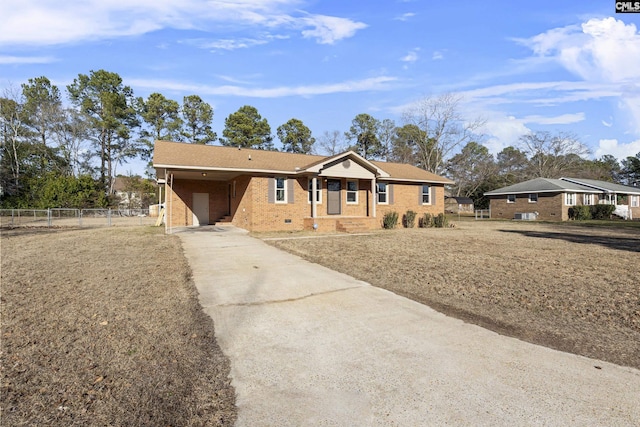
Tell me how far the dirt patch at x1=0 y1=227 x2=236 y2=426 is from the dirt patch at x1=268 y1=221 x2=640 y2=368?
3.29 metres

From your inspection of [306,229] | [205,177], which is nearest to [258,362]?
[306,229]

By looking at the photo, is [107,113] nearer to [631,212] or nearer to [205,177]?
[205,177]

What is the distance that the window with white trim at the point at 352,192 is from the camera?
19441mm

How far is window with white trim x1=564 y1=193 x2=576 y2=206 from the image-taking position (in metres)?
31.3

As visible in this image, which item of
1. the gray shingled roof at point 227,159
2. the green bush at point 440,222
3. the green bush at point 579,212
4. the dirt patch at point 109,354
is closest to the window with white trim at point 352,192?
the gray shingled roof at point 227,159

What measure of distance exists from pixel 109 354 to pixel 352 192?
55.6 feet

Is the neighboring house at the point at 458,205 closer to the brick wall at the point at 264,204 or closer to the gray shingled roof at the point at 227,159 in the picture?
the brick wall at the point at 264,204

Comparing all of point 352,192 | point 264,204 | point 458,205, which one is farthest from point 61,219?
point 458,205

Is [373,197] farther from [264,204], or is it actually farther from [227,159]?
[227,159]

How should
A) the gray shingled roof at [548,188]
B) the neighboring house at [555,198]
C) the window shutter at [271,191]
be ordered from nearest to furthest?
the window shutter at [271,191] → the gray shingled roof at [548,188] → the neighboring house at [555,198]

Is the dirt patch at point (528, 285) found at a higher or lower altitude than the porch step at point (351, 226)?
lower

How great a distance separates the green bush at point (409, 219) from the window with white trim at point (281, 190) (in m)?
8.01

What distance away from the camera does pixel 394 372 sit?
2.95m

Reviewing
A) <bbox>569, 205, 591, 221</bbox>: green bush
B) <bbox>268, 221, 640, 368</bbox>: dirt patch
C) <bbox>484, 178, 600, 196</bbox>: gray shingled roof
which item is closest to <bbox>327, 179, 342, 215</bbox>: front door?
<bbox>268, 221, 640, 368</bbox>: dirt patch
